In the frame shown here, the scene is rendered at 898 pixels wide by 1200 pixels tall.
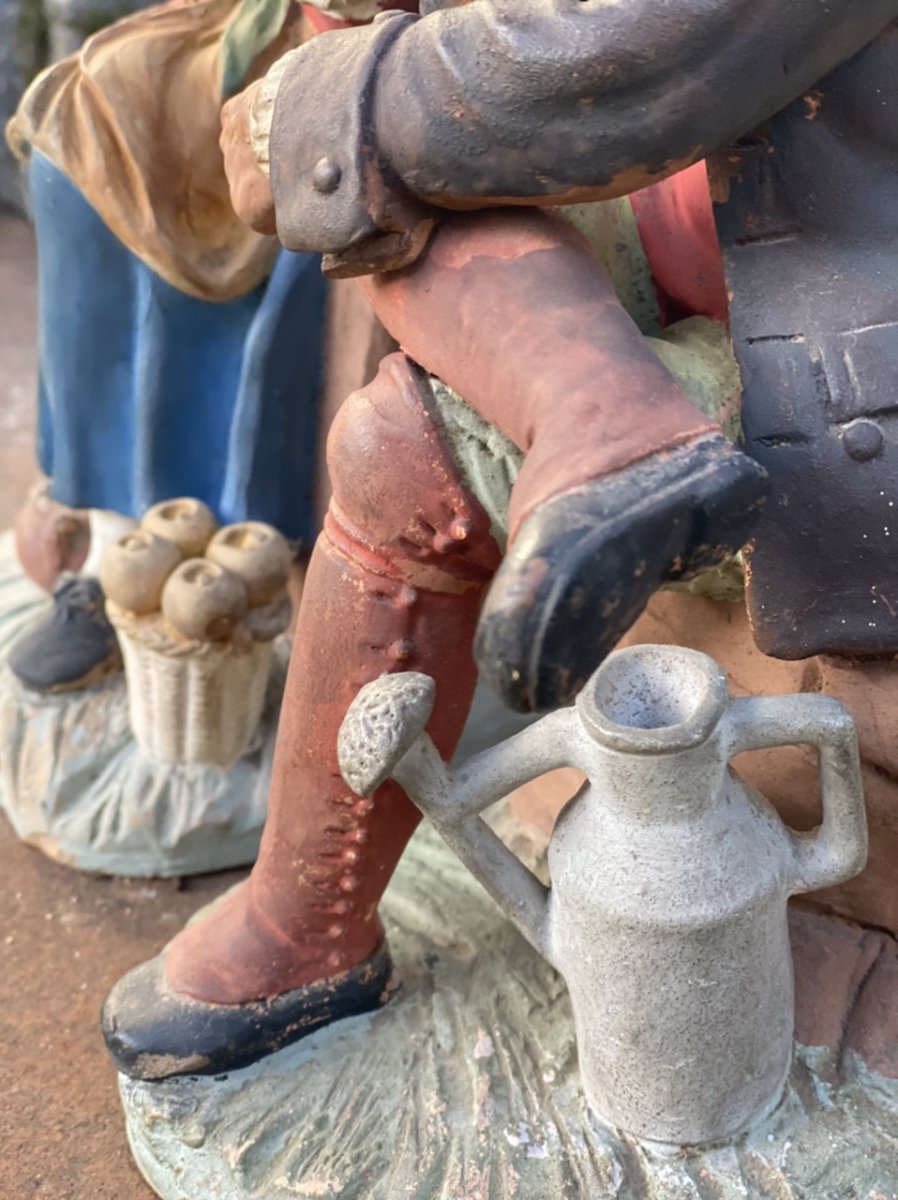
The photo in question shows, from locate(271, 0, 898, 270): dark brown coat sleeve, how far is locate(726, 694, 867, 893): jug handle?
1.12ft

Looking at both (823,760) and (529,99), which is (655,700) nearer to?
(823,760)

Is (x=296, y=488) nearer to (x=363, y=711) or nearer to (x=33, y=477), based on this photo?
(x=363, y=711)

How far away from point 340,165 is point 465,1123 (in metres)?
0.68

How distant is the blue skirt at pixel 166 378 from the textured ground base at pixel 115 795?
24 centimetres

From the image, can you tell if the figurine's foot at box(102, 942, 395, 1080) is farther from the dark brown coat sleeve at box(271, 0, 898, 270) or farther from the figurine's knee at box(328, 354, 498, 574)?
the dark brown coat sleeve at box(271, 0, 898, 270)

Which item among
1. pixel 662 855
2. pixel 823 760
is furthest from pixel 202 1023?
pixel 823 760

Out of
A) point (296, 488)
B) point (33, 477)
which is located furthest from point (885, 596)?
point (33, 477)

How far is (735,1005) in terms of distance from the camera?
87cm

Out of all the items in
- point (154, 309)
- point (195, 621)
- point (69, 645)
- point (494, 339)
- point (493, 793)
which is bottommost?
point (69, 645)

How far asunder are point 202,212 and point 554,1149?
90 centimetres

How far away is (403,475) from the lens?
82cm

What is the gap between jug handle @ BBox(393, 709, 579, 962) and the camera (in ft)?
2.89

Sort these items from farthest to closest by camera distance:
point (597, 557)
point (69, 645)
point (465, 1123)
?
point (69, 645)
point (465, 1123)
point (597, 557)

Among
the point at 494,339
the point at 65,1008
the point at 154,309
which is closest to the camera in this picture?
the point at 494,339
